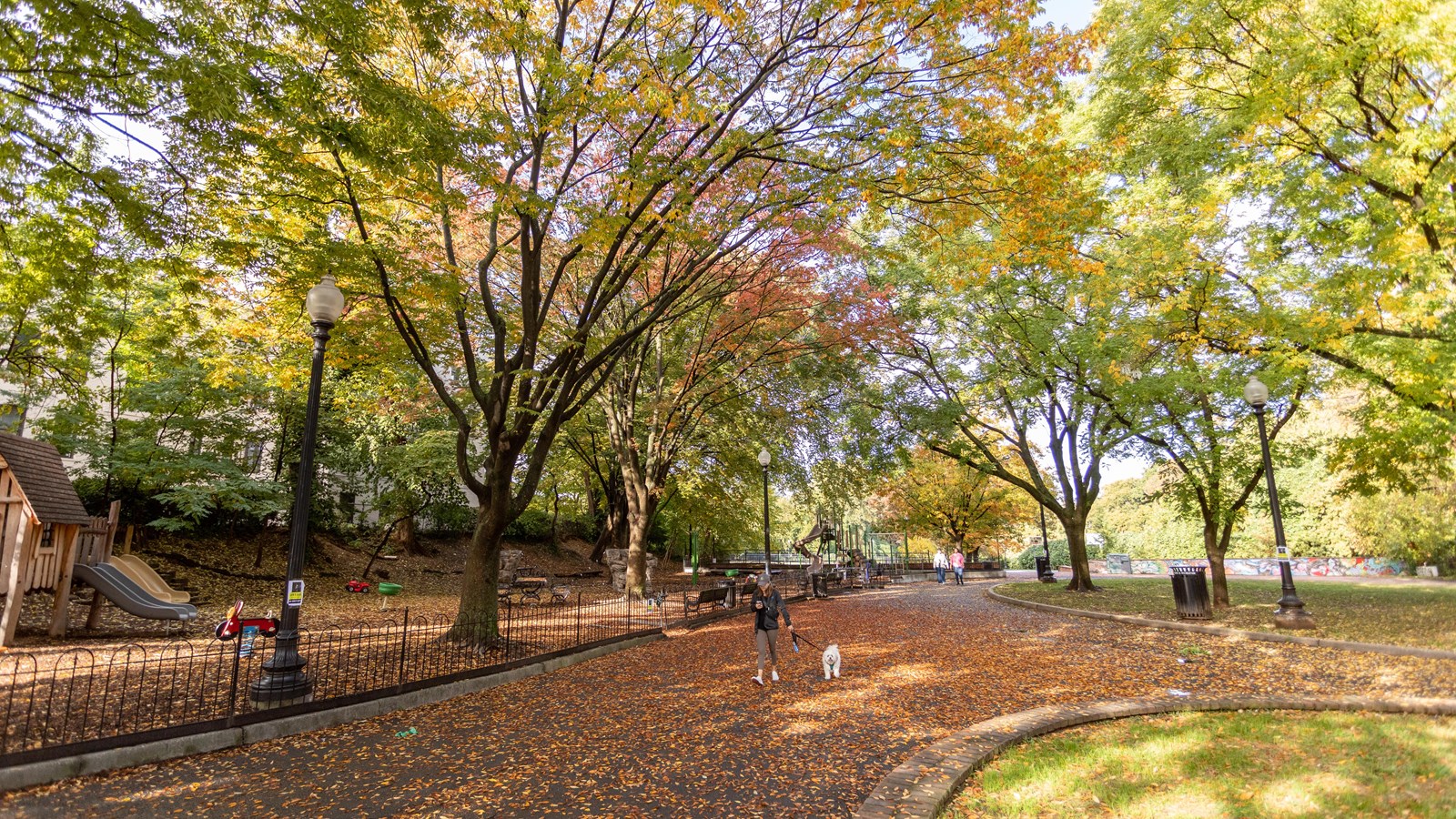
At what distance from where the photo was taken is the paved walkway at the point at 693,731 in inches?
208

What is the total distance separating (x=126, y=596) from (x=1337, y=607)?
2547 cm

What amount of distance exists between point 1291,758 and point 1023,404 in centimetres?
1865

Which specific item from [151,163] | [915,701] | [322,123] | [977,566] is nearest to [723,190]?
[322,123]

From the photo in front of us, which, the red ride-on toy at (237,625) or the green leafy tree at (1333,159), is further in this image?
the green leafy tree at (1333,159)

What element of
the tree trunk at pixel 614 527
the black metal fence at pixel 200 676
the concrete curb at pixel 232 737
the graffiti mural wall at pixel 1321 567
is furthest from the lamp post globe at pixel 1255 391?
the graffiti mural wall at pixel 1321 567

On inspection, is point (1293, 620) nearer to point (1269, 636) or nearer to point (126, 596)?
point (1269, 636)

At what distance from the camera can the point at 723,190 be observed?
13648mm

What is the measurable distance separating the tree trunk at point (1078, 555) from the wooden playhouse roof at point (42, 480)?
25359 millimetres

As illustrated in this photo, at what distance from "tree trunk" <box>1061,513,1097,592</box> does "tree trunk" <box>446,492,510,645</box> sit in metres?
18.7

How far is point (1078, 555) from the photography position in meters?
22.1

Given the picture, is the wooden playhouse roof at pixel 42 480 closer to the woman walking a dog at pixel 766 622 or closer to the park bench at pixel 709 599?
the woman walking a dog at pixel 766 622

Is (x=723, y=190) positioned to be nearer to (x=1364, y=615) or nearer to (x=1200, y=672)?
(x=1200, y=672)

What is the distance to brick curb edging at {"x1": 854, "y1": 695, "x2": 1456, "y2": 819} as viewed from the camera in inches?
193

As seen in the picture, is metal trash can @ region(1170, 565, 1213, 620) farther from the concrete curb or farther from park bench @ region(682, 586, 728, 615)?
the concrete curb
